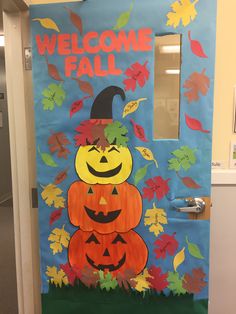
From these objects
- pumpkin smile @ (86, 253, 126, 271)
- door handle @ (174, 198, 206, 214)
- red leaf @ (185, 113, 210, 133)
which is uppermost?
red leaf @ (185, 113, 210, 133)

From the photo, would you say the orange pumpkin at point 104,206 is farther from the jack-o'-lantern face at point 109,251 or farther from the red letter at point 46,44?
the red letter at point 46,44

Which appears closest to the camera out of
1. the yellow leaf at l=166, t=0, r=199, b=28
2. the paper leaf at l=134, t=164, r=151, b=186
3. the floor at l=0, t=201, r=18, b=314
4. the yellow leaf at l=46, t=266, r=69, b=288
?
the yellow leaf at l=166, t=0, r=199, b=28

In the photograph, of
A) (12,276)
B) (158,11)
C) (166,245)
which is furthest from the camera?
(12,276)

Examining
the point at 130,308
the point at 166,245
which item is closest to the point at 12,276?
the point at 130,308

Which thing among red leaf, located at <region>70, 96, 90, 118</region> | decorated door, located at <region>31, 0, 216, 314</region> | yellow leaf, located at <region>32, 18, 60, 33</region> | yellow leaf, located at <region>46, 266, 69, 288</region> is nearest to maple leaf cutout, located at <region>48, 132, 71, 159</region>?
decorated door, located at <region>31, 0, 216, 314</region>

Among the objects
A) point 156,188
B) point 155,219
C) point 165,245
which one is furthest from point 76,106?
point 165,245

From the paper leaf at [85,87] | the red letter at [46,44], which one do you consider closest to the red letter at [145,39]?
the paper leaf at [85,87]

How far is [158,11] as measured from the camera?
119cm

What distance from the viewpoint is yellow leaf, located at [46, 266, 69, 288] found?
1383 millimetres

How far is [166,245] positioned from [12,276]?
5.72 feet

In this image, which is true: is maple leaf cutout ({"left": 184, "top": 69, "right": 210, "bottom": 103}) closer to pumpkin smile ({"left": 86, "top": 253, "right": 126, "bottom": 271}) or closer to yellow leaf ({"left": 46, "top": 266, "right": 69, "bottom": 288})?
pumpkin smile ({"left": 86, "top": 253, "right": 126, "bottom": 271})

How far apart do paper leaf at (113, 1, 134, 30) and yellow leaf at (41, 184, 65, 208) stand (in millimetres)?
823

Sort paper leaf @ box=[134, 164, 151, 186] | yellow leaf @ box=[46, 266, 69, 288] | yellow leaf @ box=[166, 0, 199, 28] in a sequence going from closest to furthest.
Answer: yellow leaf @ box=[166, 0, 199, 28] → paper leaf @ box=[134, 164, 151, 186] → yellow leaf @ box=[46, 266, 69, 288]

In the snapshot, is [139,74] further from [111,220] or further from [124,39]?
[111,220]
